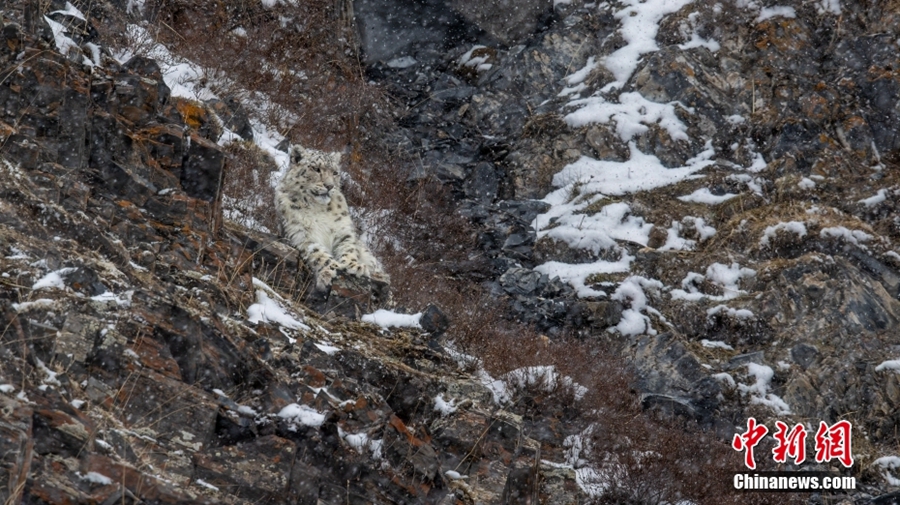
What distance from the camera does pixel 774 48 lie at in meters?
17.6

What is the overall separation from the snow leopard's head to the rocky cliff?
127 centimetres

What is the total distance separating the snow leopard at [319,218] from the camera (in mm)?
10109

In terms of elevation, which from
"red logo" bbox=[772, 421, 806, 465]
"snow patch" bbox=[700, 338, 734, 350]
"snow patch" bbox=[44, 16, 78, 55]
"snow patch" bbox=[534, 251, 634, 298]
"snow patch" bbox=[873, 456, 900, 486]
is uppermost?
"snow patch" bbox=[44, 16, 78, 55]

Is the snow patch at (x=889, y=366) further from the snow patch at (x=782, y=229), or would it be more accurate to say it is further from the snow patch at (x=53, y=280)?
the snow patch at (x=53, y=280)

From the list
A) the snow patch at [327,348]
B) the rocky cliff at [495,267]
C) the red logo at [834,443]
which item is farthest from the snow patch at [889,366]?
the snow patch at [327,348]

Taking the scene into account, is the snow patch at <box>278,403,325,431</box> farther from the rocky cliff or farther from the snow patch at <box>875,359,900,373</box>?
the snow patch at <box>875,359,900,373</box>

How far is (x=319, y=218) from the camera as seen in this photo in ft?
35.4

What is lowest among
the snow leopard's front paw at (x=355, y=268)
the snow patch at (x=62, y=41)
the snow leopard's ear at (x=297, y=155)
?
the snow leopard's front paw at (x=355, y=268)

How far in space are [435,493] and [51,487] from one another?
2925 mm

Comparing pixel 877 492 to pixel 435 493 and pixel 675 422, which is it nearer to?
pixel 675 422

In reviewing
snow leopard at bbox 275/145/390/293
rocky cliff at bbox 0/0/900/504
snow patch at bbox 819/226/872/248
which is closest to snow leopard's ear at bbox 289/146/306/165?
snow leopard at bbox 275/145/390/293

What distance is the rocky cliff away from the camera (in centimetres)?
574

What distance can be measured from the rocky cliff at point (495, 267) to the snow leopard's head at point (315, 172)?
1274mm

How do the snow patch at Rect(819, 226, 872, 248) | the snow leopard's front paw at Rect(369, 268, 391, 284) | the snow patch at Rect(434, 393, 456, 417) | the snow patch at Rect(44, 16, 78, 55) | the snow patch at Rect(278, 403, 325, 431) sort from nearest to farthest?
the snow patch at Rect(278, 403, 325, 431) → the snow patch at Rect(434, 393, 456, 417) → the snow patch at Rect(44, 16, 78, 55) → the snow leopard's front paw at Rect(369, 268, 391, 284) → the snow patch at Rect(819, 226, 872, 248)
